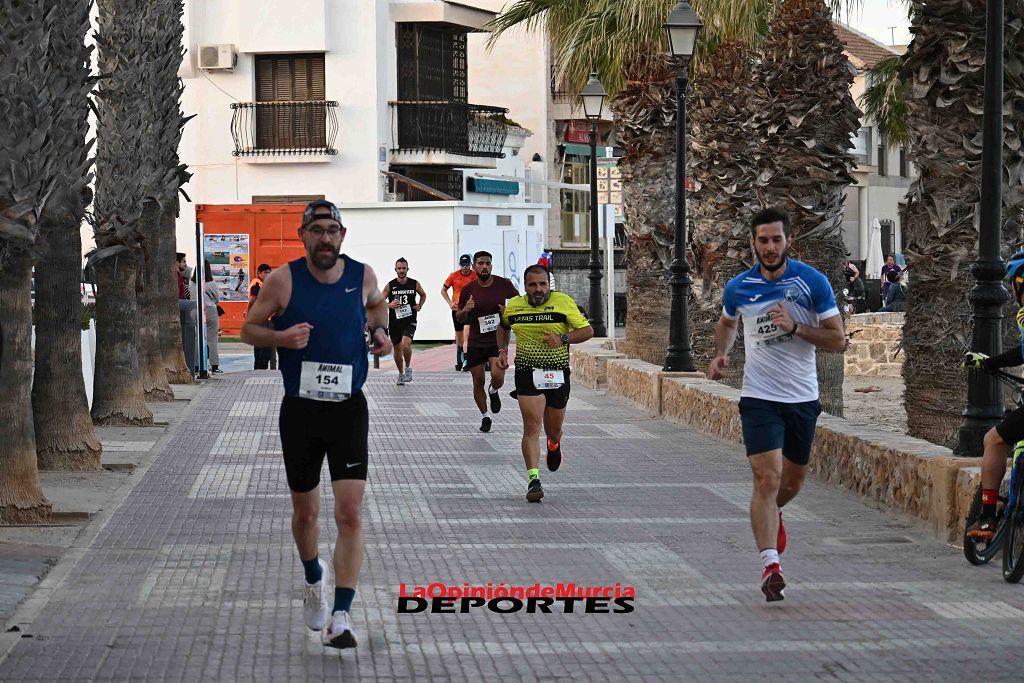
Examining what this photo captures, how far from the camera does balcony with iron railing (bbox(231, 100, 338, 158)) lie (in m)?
41.1

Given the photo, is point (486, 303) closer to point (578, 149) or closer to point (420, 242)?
point (420, 242)

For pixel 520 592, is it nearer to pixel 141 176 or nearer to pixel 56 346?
pixel 56 346

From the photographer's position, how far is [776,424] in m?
8.29

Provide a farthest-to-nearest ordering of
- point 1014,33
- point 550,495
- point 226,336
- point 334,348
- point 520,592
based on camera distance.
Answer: point 226,336
point 1014,33
point 550,495
point 520,592
point 334,348

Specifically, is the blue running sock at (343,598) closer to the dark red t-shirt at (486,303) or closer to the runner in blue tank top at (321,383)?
the runner in blue tank top at (321,383)

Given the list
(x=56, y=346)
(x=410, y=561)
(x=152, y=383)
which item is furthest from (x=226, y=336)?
(x=410, y=561)

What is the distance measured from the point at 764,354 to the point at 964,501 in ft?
6.81

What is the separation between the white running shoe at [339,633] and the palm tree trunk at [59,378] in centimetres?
691

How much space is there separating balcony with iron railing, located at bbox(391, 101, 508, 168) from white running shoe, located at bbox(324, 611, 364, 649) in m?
35.9

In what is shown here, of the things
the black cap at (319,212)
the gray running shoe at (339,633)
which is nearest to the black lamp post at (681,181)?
the black cap at (319,212)

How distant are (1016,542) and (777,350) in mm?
1611

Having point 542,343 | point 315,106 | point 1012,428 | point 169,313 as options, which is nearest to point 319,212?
point 1012,428

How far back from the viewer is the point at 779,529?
8484 millimetres

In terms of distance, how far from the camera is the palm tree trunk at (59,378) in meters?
13.2
